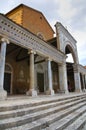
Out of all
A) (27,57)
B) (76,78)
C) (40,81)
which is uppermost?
(27,57)

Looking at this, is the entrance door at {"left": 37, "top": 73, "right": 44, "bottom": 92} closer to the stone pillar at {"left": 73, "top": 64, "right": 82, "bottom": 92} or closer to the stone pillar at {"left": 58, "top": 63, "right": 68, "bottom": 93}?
the stone pillar at {"left": 58, "top": 63, "right": 68, "bottom": 93}

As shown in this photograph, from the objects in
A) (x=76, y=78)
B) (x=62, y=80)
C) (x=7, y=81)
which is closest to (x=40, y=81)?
(x=62, y=80)

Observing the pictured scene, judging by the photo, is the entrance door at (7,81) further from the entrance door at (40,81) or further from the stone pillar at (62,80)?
the stone pillar at (62,80)

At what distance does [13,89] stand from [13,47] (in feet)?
12.4

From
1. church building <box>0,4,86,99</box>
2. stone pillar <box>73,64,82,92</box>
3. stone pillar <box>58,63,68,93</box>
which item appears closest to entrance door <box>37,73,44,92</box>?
church building <box>0,4,86,99</box>

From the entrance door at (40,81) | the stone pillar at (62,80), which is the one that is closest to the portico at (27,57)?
the stone pillar at (62,80)

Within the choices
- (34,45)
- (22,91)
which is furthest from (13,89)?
(34,45)

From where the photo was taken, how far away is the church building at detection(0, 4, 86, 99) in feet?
21.1

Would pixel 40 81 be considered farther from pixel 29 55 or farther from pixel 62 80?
pixel 29 55

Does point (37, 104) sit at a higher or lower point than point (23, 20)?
lower

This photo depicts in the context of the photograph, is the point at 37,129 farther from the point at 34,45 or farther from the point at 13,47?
the point at 13,47

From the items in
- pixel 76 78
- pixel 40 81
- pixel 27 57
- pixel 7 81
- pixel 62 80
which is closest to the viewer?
pixel 7 81

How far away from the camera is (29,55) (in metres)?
10.5

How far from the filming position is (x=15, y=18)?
13.3 m
